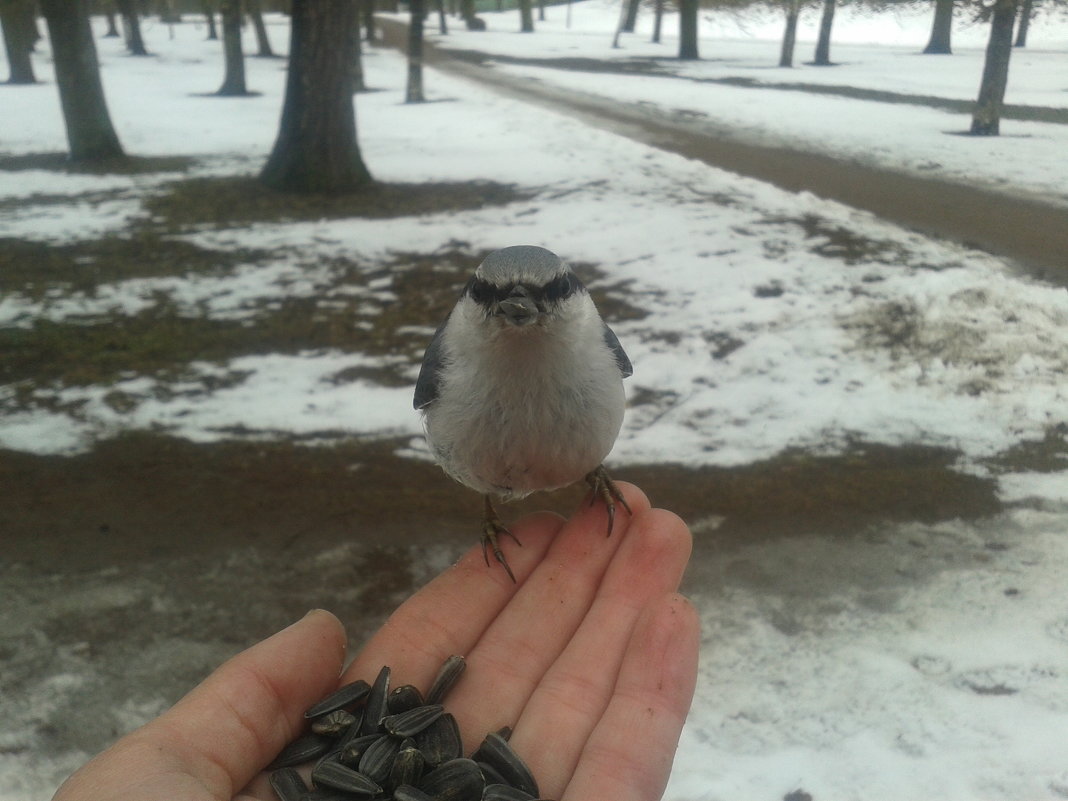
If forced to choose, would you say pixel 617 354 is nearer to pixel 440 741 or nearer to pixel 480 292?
pixel 480 292

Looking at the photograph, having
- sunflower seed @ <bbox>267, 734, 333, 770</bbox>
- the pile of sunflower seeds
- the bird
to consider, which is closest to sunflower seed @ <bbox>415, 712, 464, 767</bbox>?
the pile of sunflower seeds

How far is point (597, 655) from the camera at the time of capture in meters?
2.09

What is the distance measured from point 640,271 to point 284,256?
283 cm

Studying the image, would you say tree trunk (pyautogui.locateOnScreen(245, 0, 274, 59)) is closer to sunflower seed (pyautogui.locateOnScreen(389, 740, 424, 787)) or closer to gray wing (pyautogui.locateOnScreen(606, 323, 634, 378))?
gray wing (pyautogui.locateOnScreen(606, 323, 634, 378))

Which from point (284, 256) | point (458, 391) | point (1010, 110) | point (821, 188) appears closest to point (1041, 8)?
point (1010, 110)

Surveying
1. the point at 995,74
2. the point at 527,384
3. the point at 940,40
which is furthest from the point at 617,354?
the point at 940,40

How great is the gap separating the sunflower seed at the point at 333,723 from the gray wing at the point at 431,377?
0.80 m

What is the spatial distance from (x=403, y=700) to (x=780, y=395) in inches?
115

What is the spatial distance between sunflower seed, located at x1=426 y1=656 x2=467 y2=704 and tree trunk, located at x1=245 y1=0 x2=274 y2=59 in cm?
1968

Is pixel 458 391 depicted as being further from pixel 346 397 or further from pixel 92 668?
pixel 346 397

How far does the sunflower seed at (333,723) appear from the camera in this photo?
1.92 meters

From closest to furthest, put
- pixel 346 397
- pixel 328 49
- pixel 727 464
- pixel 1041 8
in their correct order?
1. pixel 727 464
2. pixel 346 397
3. pixel 328 49
4. pixel 1041 8

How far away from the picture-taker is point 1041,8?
11.4m

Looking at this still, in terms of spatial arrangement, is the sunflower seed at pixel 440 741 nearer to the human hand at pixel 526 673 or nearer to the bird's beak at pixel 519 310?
the human hand at pixel 526 673
